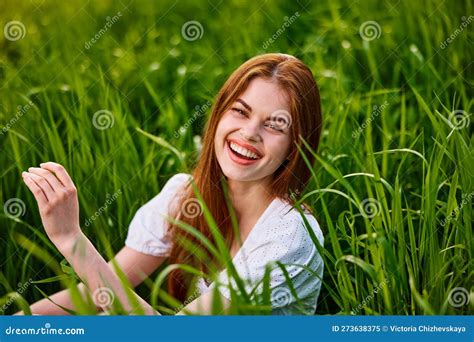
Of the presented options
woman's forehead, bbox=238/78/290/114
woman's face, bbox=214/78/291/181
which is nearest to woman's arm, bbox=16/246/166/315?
woman's face, bbox=214/78/291/181

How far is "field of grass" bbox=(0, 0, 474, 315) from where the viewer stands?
5.05 ft

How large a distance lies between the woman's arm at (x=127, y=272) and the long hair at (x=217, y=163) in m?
0.05

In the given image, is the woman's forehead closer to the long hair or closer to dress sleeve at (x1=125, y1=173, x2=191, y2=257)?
the long hair

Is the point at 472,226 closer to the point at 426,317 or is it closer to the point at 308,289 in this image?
the point at 426,317

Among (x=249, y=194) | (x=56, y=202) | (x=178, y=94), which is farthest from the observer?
(x=178, y=94)

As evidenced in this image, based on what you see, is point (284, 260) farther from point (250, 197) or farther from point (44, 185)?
point (44, 185)

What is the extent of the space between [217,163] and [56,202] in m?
0.30

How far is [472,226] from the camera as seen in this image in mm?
1446

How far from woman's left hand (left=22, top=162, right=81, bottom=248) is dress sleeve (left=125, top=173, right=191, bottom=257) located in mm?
204

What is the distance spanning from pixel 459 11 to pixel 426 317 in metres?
0.58

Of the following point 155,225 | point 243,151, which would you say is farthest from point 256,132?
point 155,225

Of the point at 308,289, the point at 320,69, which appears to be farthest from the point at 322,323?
the point at 320,69

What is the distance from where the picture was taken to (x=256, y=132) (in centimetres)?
138

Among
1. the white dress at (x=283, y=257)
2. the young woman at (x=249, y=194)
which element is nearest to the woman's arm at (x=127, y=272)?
the young woman at (x=249, y=194)
